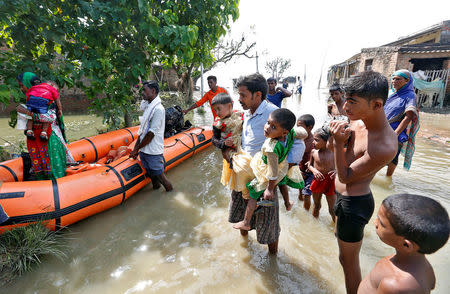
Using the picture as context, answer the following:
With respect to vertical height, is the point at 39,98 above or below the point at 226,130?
above

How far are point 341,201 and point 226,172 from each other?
107cm

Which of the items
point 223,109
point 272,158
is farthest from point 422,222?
point 223,109

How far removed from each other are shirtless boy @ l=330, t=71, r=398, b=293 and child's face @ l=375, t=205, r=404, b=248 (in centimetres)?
34

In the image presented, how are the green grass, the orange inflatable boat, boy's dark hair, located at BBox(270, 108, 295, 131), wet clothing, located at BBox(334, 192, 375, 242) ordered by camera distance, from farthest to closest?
1. the orange inflatable boat
2. the green grass
3. boy's dark hair, located at BBox(270, 108, 295, 131)
4. wet clothing, located at BBox(334, 192, 375, 242)

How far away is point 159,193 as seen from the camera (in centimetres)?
370

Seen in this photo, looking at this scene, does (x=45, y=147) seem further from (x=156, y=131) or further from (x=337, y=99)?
(x=337, y=99)

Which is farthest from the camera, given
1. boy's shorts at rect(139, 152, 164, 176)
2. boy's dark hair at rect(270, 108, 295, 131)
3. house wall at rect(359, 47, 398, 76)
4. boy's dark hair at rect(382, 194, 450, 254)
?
house wall at rect(359, 47, 398, 76)

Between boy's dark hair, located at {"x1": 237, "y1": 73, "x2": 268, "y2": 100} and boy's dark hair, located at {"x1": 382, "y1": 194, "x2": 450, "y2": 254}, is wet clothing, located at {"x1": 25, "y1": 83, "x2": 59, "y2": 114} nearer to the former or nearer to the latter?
boy's dark hair, located at {"x1": 237, "y1": 73, "x2": 268, "y2": 100}

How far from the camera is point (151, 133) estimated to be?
3166 millimetres

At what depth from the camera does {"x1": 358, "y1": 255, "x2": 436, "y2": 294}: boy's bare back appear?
97 centimetres

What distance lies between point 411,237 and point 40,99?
3.73m

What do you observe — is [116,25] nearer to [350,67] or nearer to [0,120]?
[0,120]

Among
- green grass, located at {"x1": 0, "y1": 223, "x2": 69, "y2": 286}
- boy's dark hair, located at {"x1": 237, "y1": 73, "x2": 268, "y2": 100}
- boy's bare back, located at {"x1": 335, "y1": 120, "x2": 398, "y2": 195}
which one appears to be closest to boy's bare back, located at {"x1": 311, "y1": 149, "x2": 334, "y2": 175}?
boy's bare back, located at {"x1": 335, "y1": 120, "x2": 398, "y2": 195}

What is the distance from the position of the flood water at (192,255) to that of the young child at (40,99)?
4.39ft
